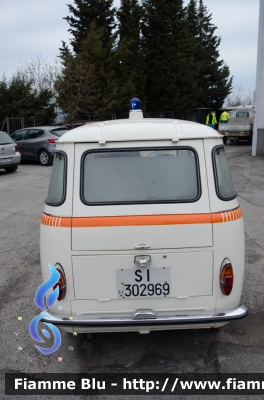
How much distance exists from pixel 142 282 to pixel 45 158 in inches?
583

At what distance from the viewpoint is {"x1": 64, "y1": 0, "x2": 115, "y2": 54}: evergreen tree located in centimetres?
3456

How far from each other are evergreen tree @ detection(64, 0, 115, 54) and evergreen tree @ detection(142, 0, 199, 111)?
19.5 ft

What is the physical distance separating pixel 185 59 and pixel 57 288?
1576 inches

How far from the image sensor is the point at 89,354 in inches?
151

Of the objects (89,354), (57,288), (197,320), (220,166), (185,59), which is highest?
(185,59)

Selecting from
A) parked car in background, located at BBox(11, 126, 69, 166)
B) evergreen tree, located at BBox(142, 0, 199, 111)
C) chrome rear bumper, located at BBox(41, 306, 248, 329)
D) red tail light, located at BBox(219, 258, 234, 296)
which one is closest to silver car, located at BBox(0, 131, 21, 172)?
parked car in background, located at BBox(11, 126, 69, 166)

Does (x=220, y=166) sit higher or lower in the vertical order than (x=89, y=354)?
higher

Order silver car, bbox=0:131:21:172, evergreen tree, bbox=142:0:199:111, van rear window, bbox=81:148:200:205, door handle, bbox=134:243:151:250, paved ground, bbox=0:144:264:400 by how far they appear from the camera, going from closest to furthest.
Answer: door handle, bbox=134:243:151:250 → van rear window, bbox=81:148:200:205 → paved ground, bbox=0:144:264:400 → silver car, bbox=0:131:21:172 → evergreen tree, bbox=142:0:199:111

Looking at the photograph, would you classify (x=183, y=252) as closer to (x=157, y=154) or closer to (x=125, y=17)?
(x=157, y=154)

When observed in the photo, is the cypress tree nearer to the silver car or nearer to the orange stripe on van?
the silver car

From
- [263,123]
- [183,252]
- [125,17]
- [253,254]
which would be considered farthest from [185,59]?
[183,252]

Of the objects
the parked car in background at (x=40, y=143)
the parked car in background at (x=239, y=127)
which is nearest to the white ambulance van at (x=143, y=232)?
the parked car in background at (x=40, y=143)

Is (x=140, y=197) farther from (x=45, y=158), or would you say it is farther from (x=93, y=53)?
(x=93, y=53)

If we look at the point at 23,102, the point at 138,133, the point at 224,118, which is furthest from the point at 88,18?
the point at 138,133
